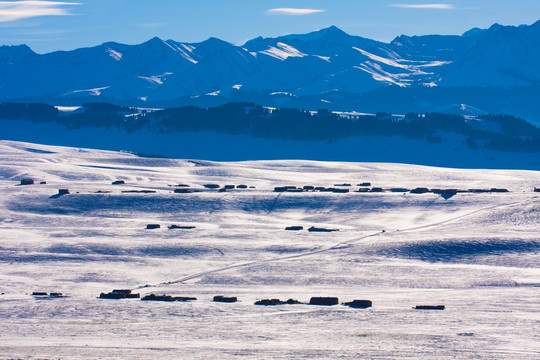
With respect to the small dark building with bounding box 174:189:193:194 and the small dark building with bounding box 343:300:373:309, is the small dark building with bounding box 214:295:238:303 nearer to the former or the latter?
the small dark building with bounding box 343:300:373:309

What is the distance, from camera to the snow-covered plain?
3497 cm

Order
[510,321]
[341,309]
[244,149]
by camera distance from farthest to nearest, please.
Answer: [244,149]
[341,309]
[510,321]

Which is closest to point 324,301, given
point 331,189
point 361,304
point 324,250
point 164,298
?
point 361,304

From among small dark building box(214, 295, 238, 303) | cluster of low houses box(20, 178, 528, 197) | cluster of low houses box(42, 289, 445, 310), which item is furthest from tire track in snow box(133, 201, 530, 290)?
cluster of low houses box(20, 178, 528, 197)

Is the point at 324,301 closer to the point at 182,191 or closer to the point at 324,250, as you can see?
the point at 324,250

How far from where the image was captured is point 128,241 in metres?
70.0

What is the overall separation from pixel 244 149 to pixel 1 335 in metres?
160

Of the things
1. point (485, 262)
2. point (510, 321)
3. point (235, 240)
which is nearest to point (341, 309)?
point (510, 321)

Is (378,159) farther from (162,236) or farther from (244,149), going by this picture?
(162,236)

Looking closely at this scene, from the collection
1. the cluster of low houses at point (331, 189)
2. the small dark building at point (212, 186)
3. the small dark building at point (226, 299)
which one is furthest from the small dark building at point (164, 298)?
the small dark building at point (212, 186)

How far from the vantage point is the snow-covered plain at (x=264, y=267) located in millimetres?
34969

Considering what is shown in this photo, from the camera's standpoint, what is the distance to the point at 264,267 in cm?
6009

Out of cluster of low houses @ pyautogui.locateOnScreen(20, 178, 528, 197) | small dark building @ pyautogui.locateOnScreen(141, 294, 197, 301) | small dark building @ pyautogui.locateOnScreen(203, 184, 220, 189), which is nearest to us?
small dark building @ pyautogui.locateOnScreen(141, 294, 197, 301)

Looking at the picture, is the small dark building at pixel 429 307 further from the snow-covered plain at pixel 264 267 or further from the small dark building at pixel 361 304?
the small dark building at pixel 361 304
